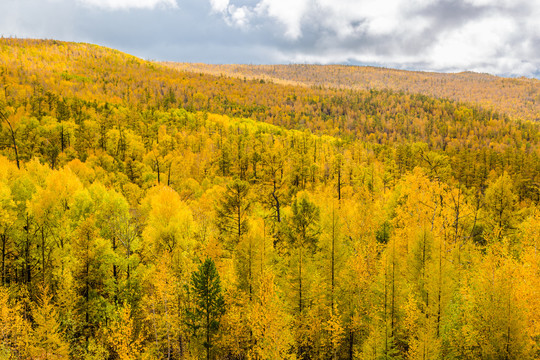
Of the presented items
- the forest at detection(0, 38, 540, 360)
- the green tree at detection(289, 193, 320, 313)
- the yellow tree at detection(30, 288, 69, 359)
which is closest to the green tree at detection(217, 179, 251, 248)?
the forest at detection(0, 38, 540, 360)

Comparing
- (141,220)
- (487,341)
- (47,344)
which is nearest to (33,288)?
(47,344)

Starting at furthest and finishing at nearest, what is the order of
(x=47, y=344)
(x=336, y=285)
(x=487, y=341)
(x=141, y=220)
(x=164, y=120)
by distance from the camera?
(x=164, y=120)
(x=141, y=220)
(x=336, y=285)
(x=47, y=344)
(x=487, y=341)

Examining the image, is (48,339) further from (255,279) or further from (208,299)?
(255,279)

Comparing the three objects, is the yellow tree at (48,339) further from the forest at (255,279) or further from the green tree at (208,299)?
the green tree at (208,299)

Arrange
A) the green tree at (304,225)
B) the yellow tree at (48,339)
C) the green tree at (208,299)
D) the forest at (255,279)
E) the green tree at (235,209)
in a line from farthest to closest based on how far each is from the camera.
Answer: the green tree at (304,225) → the green tree at (235,209) → the green tree at (208,299) → the forest at (255,279) → the yellow tree at (48,339)

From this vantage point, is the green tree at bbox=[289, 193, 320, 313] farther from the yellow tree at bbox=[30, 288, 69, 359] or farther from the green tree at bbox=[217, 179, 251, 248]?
the yellow tree at bbox=[30, 288, 69, 359]

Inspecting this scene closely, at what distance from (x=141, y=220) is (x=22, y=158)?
4654 centimetres

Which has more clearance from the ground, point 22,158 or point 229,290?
point 22,158

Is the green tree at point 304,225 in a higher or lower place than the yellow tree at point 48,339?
higher

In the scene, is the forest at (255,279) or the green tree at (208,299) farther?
the green tree at (208,299)

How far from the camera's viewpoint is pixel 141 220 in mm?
41781

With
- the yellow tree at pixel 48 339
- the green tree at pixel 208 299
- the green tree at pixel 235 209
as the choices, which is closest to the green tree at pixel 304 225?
the green tree at pixel 235 209

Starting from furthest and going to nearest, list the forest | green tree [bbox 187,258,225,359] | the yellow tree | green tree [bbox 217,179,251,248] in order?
green tree [bbox 217,179,251,248] < green tree [bbox 187,258,225,359] < the forest < the yellow tree

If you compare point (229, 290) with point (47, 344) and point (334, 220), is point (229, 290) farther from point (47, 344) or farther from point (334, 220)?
point (47, 344)
